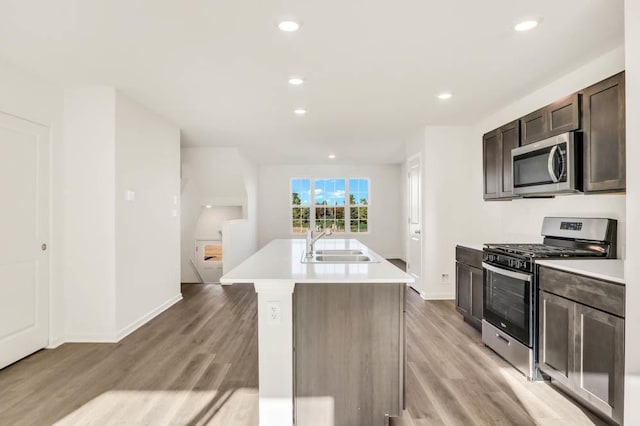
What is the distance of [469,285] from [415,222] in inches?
76.0

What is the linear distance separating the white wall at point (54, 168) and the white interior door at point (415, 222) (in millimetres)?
4418

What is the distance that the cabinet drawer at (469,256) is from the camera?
12.1 ft

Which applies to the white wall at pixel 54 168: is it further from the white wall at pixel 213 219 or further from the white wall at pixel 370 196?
the white wall at pixel 370 196

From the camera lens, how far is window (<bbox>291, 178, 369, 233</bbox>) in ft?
31.5

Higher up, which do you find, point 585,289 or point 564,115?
point 564,115

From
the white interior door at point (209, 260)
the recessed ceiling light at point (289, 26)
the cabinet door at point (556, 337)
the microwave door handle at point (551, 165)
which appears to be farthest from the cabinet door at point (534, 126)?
the white interior door at point (209, 260)

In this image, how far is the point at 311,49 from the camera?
2711 mm

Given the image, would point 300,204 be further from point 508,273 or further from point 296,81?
point 508,273

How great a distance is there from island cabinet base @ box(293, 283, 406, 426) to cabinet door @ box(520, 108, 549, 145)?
81.9 inches

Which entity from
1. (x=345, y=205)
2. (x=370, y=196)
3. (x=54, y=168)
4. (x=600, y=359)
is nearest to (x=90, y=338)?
(x=54, y=168)

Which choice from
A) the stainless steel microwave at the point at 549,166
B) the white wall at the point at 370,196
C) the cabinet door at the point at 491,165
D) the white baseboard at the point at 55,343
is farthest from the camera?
the white wall at the point at 370,196

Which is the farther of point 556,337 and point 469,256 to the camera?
point 469,256

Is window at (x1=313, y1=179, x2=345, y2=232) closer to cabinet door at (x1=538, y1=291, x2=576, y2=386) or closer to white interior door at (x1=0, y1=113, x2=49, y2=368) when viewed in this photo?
white interior door at (x1=0, y1=113, x2=49, y2=368)

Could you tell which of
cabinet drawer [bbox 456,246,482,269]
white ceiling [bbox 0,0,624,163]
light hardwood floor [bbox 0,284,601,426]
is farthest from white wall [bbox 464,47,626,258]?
light hardwood floor [bbox 0,284,601,426]
